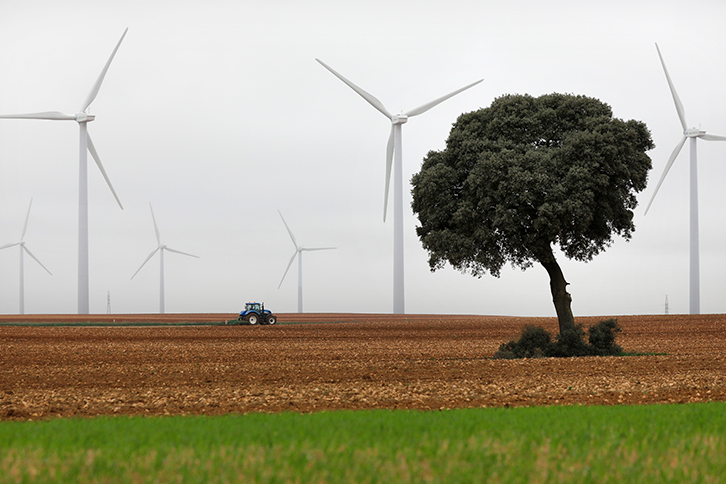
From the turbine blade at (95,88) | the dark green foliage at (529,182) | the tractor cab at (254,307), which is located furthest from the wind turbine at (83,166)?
the dark green foliage at (529,182)

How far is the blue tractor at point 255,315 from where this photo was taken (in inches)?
2092

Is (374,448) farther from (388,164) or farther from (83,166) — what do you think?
(83,166)

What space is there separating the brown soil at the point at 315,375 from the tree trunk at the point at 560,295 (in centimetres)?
379

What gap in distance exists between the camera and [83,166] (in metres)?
62.7

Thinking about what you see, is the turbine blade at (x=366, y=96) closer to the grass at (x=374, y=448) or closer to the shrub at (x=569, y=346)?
the shrub at (x=569, y=346)

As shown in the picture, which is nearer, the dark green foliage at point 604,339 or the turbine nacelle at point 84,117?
the dark green foliage at point 604,339

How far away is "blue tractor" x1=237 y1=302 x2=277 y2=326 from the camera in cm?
5312

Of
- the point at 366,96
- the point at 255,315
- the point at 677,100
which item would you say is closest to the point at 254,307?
the point at 255,315

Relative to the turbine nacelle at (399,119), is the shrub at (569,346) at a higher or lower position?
lower

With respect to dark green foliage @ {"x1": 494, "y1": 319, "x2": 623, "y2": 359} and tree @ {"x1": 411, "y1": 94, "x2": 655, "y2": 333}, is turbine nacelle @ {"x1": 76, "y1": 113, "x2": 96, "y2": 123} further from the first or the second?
dark green foliage @ {"x1": 494, "y1": 319, "x2": 623, "y2": 359}

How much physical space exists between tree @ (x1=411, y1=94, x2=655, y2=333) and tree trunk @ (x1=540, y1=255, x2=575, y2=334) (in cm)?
4

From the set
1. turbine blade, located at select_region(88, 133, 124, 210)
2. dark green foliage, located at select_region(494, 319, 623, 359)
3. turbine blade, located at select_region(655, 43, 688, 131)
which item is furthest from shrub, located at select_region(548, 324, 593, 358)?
turbine blade, located at select_region(88, 133, 124, 210)

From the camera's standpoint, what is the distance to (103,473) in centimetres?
845

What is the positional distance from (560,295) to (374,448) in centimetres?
2286
